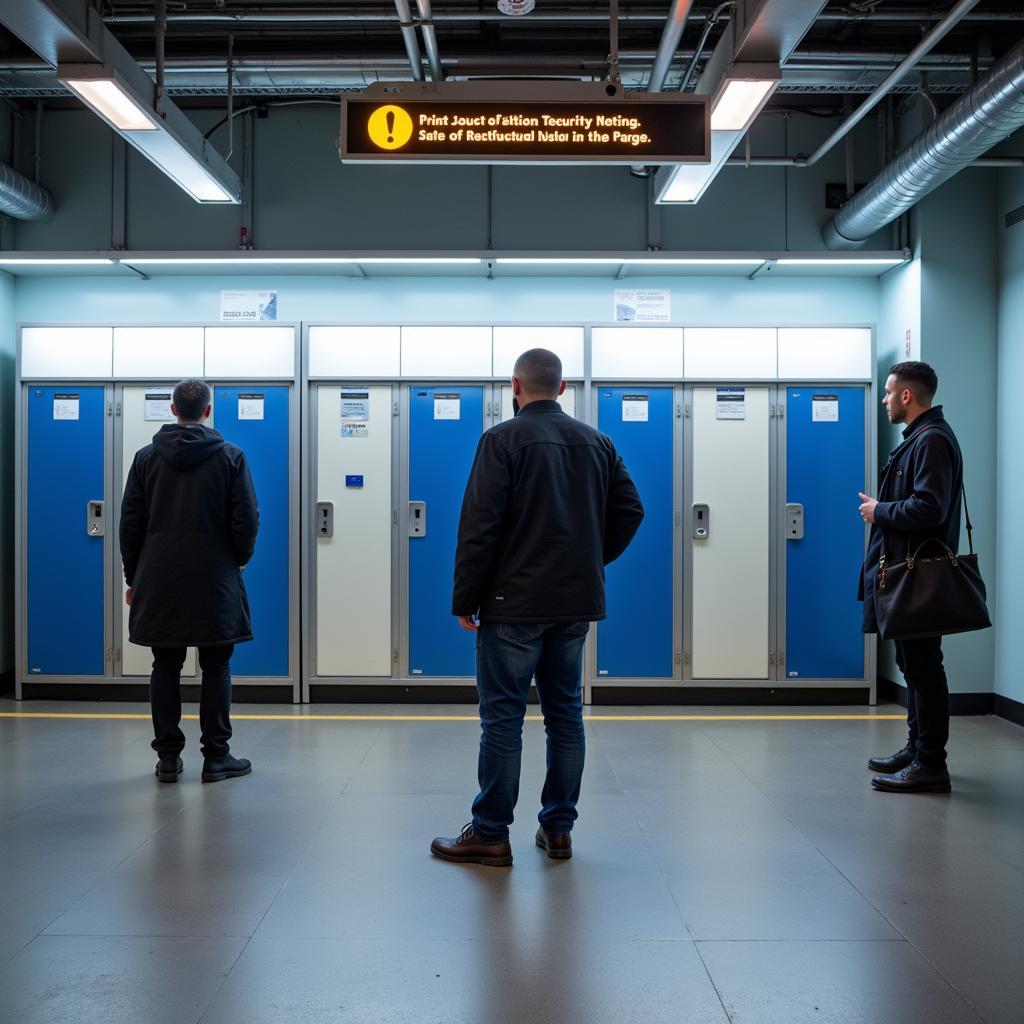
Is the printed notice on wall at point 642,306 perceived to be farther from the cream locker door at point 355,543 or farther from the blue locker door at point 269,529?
the blue locker door at point 269,529

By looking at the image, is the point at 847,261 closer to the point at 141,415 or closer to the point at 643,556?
the point at 643,556

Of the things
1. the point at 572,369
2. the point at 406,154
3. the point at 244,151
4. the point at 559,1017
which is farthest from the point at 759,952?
the point at 244,151

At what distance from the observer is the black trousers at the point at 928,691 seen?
13.0 feet

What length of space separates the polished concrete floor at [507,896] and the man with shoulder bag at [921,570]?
0.26m

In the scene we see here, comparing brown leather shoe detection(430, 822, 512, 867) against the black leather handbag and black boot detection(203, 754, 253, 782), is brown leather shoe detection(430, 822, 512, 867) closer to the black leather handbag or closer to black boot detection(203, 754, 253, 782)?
black boot detection(203, 754, 253, 782)

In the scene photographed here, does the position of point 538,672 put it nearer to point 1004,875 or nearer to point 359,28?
point 1004,875

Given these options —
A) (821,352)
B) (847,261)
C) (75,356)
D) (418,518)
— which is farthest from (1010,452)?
(75,356)

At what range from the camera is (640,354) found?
6094mm

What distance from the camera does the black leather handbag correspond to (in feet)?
12.5

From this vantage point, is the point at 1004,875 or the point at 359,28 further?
the point at 359,28

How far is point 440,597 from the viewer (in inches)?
240

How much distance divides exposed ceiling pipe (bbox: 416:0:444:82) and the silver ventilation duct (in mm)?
2680

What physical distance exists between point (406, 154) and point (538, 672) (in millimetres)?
2045

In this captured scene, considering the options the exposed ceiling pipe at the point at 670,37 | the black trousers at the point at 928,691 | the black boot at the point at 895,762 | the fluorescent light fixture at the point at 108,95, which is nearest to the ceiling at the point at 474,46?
the exposed ceiling pipe at the point at 670,37
